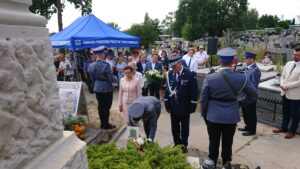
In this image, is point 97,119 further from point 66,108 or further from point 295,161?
point 295,161

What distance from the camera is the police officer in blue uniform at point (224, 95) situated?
404cm

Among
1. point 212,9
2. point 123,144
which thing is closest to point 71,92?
point 123,144

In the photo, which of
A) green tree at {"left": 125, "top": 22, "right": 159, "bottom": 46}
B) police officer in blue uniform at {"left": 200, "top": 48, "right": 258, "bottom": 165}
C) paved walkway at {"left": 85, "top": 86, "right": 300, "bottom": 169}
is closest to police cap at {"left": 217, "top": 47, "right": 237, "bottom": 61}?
police officer in blue uniform at {"left": 200, "top": 48, "right": 258, "bottom": 165}

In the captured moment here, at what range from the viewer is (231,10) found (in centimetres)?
6175

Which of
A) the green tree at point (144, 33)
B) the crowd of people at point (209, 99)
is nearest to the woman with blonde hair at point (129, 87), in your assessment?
the crowd of people at point (209, 99)

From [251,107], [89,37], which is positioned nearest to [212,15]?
[89,37]

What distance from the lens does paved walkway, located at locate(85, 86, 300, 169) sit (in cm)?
490

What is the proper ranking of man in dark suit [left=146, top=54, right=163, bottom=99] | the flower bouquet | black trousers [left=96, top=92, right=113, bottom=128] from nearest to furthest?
black trousers [left=96, top=92, right=113, bottom=128] < the flower bouquet < man in dark suit [left=146, top=54, right=163, bottom=99]

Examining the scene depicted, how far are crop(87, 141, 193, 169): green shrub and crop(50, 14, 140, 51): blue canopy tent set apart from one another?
6.20 metres

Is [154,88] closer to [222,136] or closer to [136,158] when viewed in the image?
[222,136]

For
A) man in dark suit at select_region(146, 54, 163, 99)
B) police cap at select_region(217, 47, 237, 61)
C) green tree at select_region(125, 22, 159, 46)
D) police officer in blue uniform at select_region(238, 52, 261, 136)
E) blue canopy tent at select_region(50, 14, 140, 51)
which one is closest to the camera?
police cap at select_region(217, 47, 237, 61)

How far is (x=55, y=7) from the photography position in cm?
1842

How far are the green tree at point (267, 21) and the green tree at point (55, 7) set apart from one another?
204 ft

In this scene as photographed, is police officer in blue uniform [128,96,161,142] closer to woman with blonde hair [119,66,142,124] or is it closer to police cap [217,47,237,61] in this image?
woman with blonde hair [119,66,142,124]
